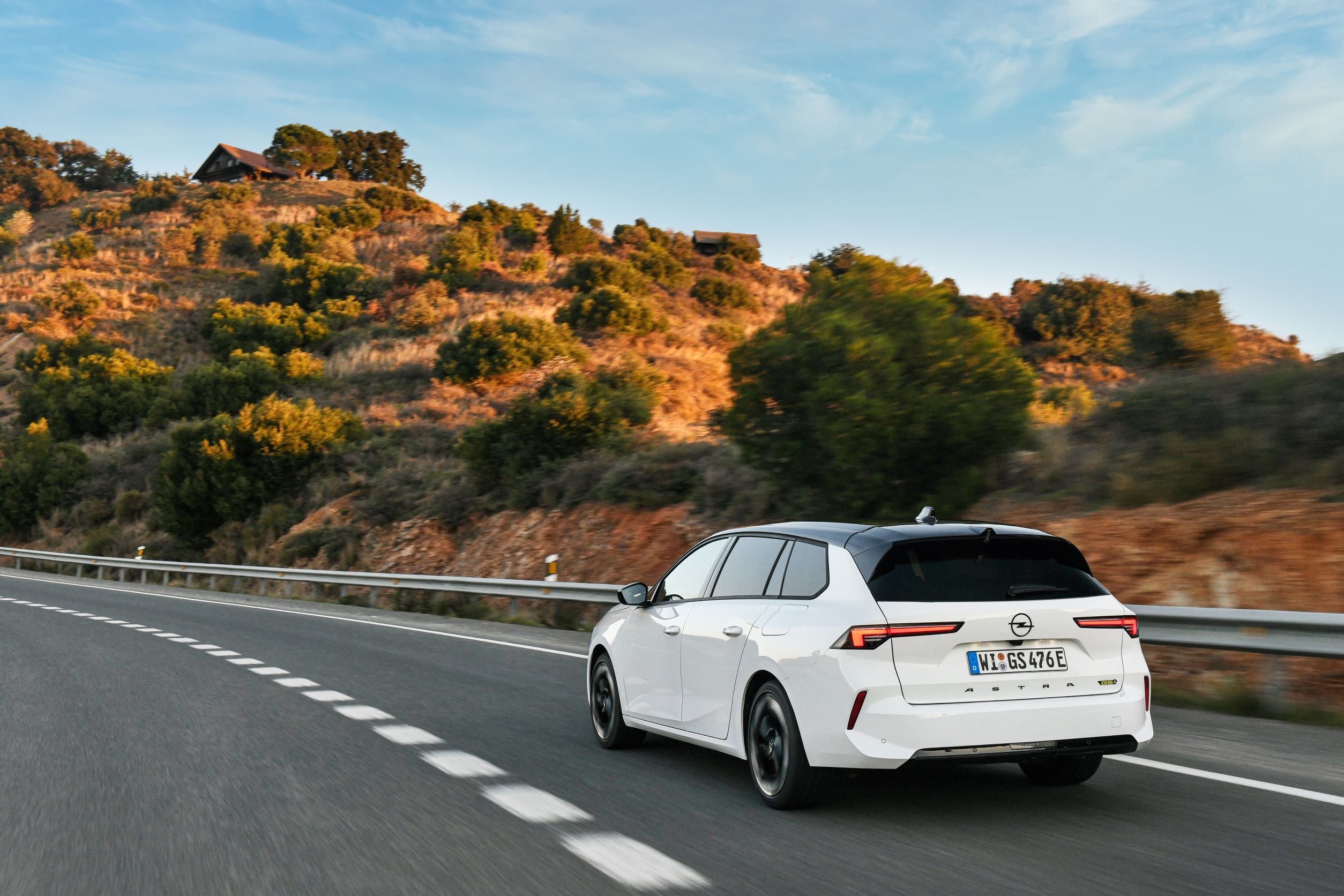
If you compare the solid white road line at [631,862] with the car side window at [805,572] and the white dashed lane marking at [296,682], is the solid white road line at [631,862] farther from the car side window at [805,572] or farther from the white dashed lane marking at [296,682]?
the white dashed lane marking at [296,682]

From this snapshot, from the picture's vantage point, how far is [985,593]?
19.0ft

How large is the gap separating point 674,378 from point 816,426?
1055 inches

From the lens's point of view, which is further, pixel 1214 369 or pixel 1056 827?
pixel 1214 369

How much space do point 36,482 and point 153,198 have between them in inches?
2387

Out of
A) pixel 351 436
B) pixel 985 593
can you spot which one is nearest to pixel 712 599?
pixel 985 593

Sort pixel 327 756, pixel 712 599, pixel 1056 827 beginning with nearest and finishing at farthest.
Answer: pixel 1056 827 → pixel 712 599 → pixel 327 756

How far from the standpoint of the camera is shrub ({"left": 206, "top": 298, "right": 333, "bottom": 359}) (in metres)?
62.7

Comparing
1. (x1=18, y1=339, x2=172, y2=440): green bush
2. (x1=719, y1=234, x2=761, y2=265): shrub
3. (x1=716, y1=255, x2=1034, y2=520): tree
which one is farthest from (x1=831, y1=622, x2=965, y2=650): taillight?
(x1=719, y1=234, x2=761, y2=265): shrub

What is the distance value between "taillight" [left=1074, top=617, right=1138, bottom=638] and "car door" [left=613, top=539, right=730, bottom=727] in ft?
7.36

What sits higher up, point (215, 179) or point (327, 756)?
point (215, 179)

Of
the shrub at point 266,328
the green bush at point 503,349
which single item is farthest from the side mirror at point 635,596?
the shrub at point 266,328

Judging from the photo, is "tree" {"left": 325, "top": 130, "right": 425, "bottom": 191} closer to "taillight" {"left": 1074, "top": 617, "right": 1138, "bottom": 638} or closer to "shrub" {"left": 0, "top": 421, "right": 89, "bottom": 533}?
"shrub" {"left": 0, "top": 421, "right": 89, "bottom": 533}

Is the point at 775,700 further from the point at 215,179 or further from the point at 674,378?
the point at 215,179

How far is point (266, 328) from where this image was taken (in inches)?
2532
